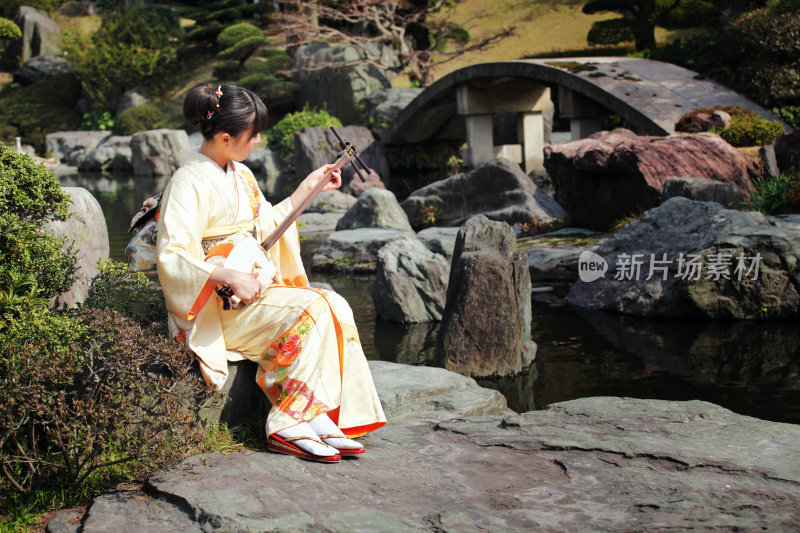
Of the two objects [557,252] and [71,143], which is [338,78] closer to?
[71,143]

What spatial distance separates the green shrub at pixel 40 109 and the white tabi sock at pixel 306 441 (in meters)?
36.5

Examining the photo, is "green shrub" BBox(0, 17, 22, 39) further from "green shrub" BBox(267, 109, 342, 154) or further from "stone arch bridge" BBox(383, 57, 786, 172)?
"stone arch bridge" BBox(383, 57, 786, 172)

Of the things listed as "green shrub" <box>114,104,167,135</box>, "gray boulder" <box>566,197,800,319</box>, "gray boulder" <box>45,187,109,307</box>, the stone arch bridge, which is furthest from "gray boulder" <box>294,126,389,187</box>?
"gray boulder" <box>45,187,109,307</box>

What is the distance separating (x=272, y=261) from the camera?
471 centimetres

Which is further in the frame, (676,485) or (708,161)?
(708,161)

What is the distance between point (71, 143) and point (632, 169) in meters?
29.7

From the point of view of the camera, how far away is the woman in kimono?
4094 mm

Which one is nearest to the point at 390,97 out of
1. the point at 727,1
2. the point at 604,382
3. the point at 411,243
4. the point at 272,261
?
the point at 727,1

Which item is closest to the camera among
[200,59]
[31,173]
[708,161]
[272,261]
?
[31,173]

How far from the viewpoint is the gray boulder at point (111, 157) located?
3388 centimetres

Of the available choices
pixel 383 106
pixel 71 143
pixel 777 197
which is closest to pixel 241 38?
pixel 71 143

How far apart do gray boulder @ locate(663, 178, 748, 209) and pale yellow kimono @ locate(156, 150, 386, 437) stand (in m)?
8.90

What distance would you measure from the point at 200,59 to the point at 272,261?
41.3m

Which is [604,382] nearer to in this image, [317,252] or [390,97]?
[317,252]
